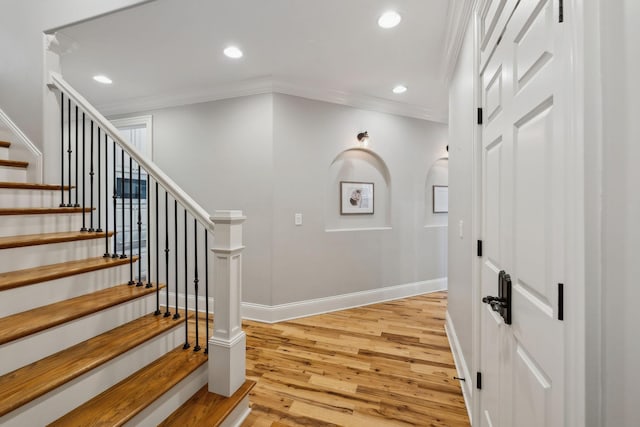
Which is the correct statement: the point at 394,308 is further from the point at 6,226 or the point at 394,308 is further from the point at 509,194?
the point at 6,226

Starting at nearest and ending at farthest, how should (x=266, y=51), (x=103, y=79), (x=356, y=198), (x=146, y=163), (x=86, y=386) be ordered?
(x=86, y=386)
(x=146, y=163)
(x=266, y=51)
(x=103, y=79)
(x=356, y=198)

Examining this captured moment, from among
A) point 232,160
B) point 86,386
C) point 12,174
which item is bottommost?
point 86,386

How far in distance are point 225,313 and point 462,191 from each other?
72.2 inches

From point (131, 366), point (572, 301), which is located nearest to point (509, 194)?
point (572, 301)

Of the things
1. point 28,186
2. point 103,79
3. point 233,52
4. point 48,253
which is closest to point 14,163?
point 28,186

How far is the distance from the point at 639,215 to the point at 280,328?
9.62 ft

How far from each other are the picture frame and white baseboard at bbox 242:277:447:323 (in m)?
1.10

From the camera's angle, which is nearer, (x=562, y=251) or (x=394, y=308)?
(x=562, y=251)

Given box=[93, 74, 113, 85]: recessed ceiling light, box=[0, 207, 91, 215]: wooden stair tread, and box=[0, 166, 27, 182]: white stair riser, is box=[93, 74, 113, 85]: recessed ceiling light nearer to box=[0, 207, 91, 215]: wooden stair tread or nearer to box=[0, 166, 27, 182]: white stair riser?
box=[0, 166, 27, 182]: white stair riser

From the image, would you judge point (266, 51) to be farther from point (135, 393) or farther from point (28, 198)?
point (135, 393)

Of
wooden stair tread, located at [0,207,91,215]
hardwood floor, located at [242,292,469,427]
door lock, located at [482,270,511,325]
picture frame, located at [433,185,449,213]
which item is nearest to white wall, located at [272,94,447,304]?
picture frame, located at [433,185,449,213]

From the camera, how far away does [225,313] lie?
1.64m

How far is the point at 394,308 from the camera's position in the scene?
3.55 meters

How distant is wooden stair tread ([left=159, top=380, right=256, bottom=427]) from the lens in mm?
1431
